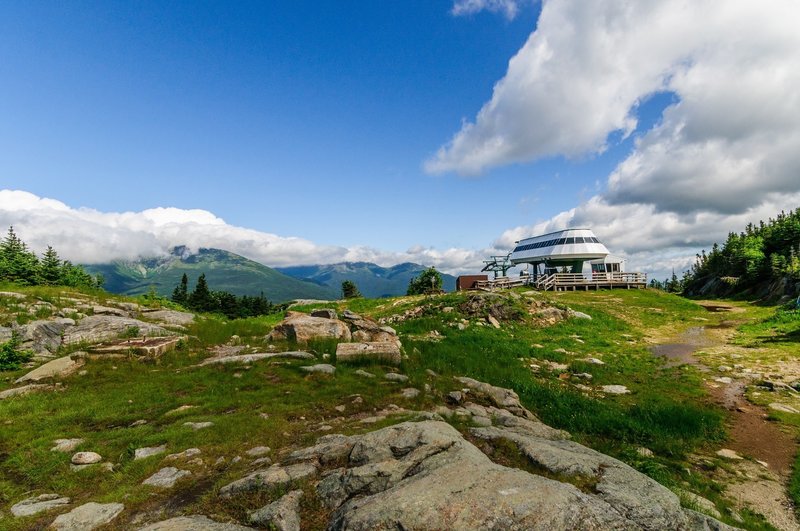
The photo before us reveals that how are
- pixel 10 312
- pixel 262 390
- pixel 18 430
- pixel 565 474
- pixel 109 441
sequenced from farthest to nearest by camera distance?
1. pixel 10 312
2. pixel 262 390
3. pixel 18 430
4. pixel 109 441
5. pixel 565 474

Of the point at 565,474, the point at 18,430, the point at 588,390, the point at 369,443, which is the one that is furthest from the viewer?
the point at 588,390

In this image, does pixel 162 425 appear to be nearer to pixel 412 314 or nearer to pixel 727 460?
pixel 727 460

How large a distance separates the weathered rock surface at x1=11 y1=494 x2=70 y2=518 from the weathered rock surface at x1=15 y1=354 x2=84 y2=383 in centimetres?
872

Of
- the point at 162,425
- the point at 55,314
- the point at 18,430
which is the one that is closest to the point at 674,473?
the point at 162,425

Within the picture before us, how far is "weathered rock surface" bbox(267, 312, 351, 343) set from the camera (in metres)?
18.0

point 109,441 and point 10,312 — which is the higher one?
point 10,312

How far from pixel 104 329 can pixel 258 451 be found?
49.3ft

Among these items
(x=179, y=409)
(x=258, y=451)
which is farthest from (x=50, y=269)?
(x=258, y=451)

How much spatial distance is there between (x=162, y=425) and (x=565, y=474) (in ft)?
30.9

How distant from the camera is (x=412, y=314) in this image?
102ft

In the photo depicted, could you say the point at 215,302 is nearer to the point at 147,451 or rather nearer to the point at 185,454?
the point at 147,451

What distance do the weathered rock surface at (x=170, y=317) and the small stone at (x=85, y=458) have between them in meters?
14.5

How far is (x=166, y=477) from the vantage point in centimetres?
652

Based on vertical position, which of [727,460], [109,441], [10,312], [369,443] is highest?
[10,312]
